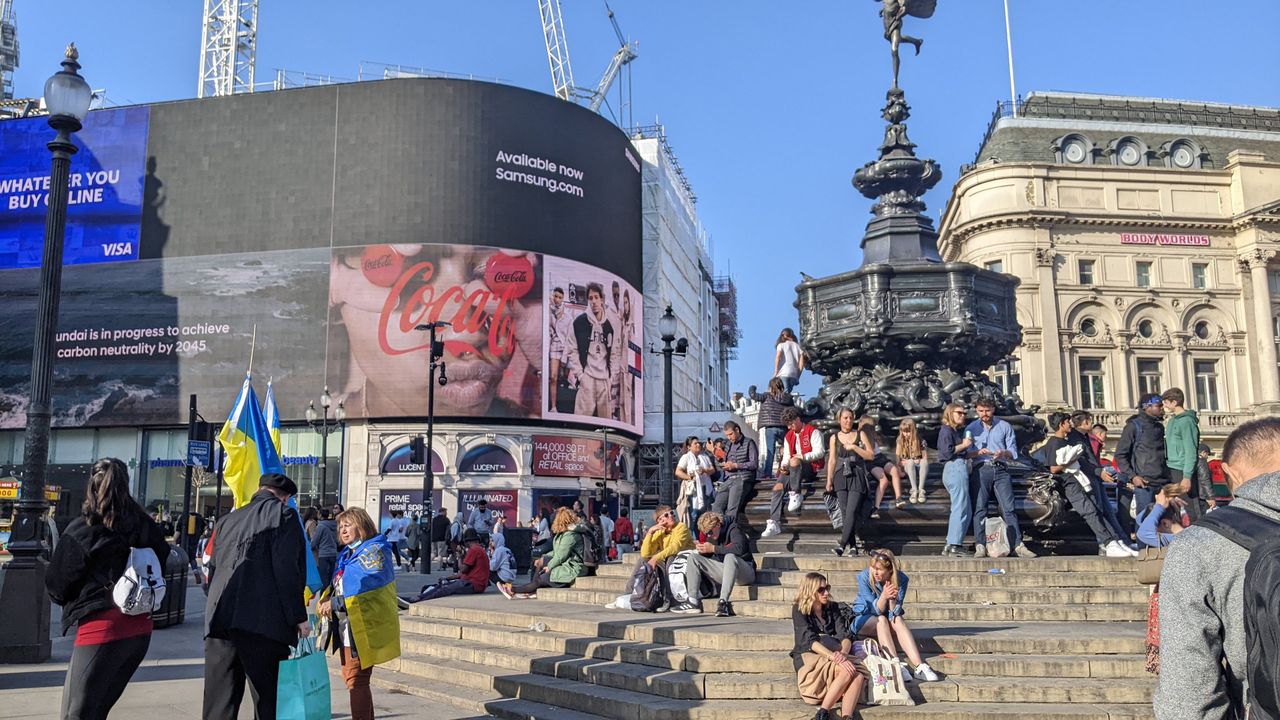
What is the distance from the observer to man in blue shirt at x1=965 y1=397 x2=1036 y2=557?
1020cm

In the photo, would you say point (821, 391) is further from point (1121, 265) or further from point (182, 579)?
point (1121, 265)

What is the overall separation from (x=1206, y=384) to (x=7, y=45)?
89758mm

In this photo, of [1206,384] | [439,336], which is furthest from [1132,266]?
[439,336]

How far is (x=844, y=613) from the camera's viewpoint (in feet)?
23.3

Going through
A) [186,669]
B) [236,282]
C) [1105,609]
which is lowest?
[186,669]

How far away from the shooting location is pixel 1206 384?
165ft

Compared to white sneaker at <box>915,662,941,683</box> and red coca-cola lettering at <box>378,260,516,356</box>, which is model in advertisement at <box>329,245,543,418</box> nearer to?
red coca-cola lettering at <box>378,260,516,356</box>

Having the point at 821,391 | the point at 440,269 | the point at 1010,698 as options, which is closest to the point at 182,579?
the point at 821,391

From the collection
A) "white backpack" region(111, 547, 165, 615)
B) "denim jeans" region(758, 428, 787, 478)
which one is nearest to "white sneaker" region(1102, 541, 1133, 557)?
"denim jeans" region(758, 428, 787, 478)

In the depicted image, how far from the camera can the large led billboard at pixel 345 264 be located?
4512cm

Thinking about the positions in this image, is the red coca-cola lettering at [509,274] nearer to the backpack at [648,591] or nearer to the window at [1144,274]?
the window at [1144,274]

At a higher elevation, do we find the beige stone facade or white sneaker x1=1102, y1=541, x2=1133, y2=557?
the beige stone facade

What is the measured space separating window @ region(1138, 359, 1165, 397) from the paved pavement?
48568 millimetres

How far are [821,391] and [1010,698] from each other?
262 inches
